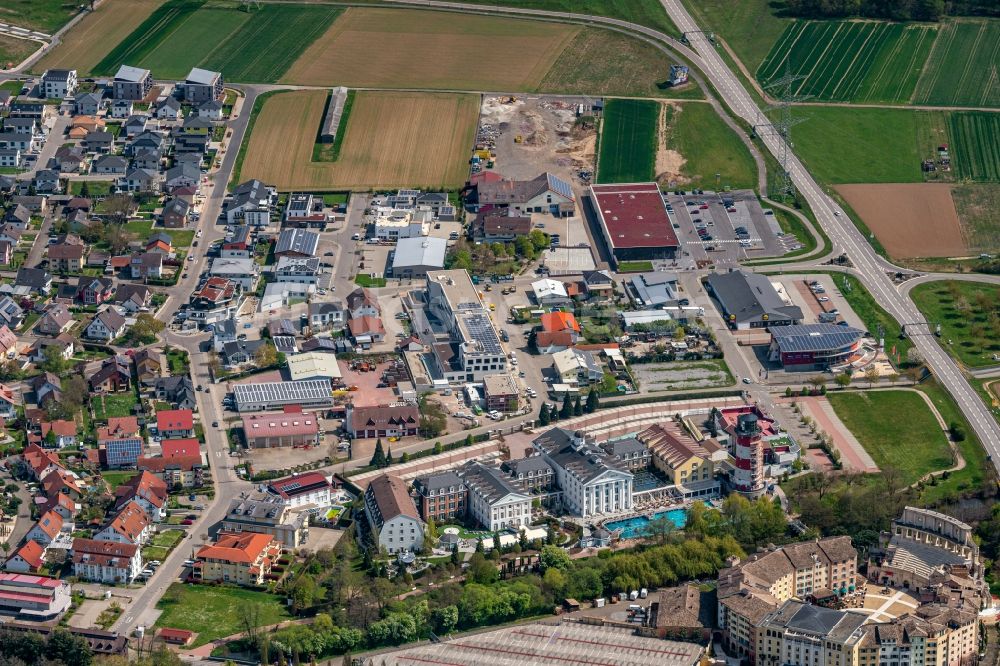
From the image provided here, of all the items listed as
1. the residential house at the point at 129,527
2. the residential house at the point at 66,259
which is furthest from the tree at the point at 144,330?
the residential house at the point at 129,527

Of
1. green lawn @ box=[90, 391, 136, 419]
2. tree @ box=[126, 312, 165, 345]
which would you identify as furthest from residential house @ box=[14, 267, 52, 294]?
green lawn @ box=[90, 391, 136, 419]

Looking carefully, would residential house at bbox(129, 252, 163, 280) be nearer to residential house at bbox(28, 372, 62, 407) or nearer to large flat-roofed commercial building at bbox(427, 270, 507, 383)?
residential house at bbox(28, 372, 62, 407)

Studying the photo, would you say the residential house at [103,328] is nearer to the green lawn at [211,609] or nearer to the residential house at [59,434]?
the residential house at [59,434]

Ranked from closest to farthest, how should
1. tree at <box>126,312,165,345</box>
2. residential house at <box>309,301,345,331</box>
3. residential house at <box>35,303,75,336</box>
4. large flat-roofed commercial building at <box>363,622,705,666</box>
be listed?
large flat-roofed commercial building at <box>363,622,705,666</box>
tree at <box>126,312,165,345</box>
residential house at <box>35,303,75,336</box>
residential house at <box>309,301,345,331</box>

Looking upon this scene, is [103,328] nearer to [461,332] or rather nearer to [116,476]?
[116,476]

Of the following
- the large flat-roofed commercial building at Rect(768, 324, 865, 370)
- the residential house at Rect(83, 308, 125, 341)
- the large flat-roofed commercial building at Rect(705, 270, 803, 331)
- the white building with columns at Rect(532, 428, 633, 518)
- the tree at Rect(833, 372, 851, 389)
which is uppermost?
the large flat-roofed commercial building at Rect(705, 270, 803, 331)

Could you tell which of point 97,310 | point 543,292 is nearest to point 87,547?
point 97,310

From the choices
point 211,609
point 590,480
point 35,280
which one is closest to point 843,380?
point 590,480
